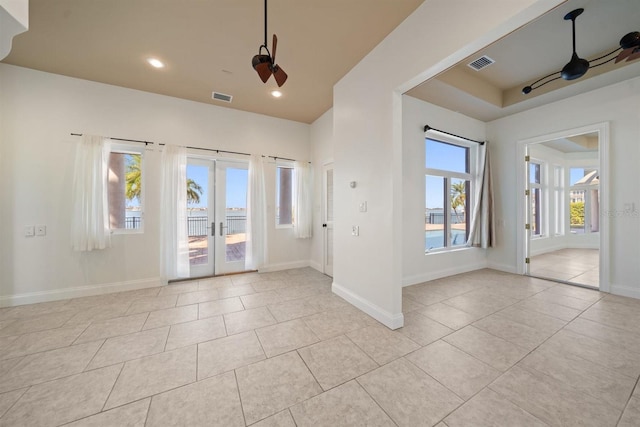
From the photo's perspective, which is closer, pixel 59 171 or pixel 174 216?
pixel 59 171

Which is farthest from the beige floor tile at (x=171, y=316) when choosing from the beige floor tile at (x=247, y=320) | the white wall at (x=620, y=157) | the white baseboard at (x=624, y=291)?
the white wall at (x=620, y=157)

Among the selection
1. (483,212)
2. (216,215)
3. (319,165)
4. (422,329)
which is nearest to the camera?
(422,329)

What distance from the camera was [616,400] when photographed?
150cm

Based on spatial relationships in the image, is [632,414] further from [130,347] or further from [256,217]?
A: [256,217]

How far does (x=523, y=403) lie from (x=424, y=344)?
2.47 feet

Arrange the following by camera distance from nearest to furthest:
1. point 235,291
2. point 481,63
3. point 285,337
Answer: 1. point 285,337
2. point 481,63
3. point 235,291

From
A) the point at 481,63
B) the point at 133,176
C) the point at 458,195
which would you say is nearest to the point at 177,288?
the point at 133,176

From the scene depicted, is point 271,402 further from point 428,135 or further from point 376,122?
point 428,135

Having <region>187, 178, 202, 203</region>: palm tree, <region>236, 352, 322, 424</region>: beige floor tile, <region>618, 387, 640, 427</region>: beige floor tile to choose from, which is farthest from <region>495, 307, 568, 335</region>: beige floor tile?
<region>187, 178, 202, 203</region>: palm tree

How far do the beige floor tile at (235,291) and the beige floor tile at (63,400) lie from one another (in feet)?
5.30

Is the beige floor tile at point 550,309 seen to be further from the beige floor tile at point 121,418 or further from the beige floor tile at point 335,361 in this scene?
the beige floor tile at point 121,418

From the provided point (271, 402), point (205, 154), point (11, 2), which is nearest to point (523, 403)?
point (271, 402)

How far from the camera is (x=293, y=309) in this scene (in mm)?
2922

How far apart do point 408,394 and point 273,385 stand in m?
0.99
